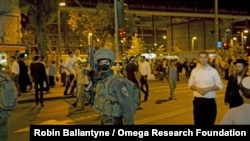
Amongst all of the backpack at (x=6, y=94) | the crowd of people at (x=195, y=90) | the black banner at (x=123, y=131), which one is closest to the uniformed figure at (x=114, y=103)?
the crowd of people at (x=195, y=90)

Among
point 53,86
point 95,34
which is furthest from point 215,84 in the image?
point 95,34

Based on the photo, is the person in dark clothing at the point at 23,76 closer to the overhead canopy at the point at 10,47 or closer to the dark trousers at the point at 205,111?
the overhead canopy at the point at 10,47

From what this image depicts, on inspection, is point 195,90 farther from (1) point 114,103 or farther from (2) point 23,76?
(2) point 23,76

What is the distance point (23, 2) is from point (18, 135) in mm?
15897

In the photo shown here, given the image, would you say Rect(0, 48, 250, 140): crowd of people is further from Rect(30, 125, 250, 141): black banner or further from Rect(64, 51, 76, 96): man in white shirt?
Rect(64, 51, 76, 96): man in white shirt

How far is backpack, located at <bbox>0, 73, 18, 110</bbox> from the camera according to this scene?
5.13 m

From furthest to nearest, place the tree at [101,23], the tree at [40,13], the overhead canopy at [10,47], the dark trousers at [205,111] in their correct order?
the tree at [101,23], the tree at [40,13], the overhead canopy at [10,47], the dark trousers at [205,111]

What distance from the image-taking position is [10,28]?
25641 millimetres

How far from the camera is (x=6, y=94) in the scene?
516 centimetres

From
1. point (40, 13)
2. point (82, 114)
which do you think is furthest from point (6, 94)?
point (40, 13)

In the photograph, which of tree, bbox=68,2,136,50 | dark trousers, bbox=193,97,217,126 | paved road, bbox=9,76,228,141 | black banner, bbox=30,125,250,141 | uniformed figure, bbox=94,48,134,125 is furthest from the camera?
tree, bbox=68,2,136,50

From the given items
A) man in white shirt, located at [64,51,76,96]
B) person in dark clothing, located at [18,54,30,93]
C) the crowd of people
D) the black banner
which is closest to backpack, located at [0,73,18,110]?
the crowd of people

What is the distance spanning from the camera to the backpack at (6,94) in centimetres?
513

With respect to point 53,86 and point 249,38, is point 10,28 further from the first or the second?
point 249,38
